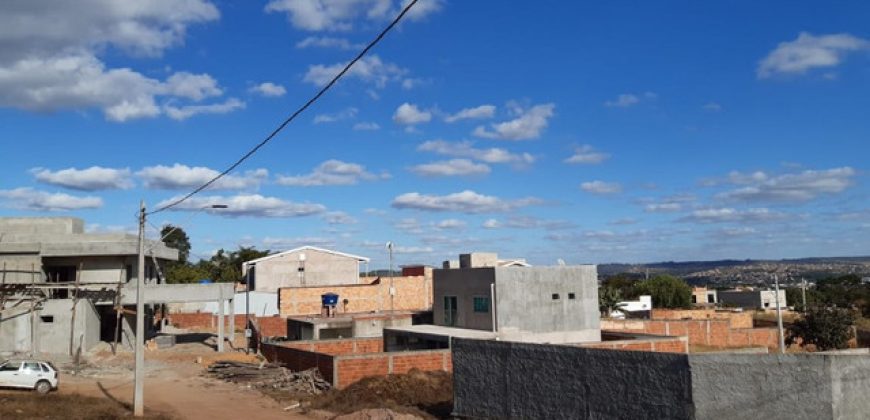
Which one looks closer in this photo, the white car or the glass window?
the white car

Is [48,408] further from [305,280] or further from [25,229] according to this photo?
[305,280]

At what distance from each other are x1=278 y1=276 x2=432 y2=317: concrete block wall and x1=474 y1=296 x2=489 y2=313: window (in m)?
24.7

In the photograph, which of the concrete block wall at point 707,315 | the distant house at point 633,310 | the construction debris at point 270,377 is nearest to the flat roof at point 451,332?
the construction debris at point 270,377

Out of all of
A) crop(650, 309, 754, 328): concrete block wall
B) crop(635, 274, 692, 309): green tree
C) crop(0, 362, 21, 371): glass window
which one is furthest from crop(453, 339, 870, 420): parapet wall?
crop(635, 274, 692, 309): green tree

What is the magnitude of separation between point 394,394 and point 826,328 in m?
33.6

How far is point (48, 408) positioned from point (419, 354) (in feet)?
46.0

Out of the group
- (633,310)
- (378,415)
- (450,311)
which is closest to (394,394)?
(378,415)

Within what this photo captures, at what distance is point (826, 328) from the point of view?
48.2 metres

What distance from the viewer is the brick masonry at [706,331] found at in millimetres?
56000

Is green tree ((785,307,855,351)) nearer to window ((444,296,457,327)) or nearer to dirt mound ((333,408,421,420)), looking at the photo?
window ((444,296,457,327))

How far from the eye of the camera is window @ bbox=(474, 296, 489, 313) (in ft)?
131

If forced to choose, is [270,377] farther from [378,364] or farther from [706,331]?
[706,331]

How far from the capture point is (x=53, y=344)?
4409cm

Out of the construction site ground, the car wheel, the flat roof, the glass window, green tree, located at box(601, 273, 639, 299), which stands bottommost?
the construction site ground
